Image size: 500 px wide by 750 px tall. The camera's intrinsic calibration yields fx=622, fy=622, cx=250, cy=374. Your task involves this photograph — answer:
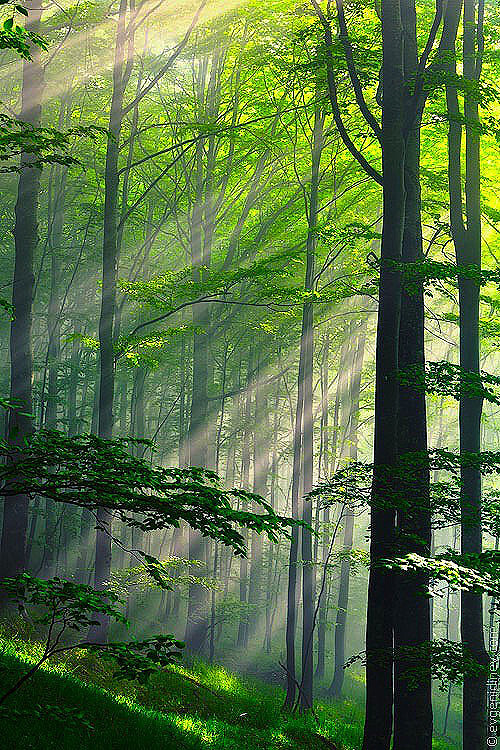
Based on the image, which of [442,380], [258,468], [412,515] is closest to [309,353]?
[442,380]

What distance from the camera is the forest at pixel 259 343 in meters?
4.49

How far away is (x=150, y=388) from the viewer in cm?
3073

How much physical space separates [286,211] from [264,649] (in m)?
17.5

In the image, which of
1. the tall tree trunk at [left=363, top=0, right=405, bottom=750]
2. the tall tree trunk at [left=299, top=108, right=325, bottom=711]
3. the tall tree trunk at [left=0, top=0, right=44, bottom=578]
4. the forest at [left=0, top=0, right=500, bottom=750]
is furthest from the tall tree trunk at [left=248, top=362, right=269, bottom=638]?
the tall tree trunk at [left=363, top=0, right=405, bottom=750]

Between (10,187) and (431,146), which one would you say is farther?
(10,187)

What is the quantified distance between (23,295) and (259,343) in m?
13.0

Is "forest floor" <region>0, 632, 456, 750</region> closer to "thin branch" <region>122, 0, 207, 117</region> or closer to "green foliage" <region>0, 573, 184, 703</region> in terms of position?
"green foliage" <region>0, 573, 184, 703</region>

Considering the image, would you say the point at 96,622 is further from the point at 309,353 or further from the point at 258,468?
the point at 258,468

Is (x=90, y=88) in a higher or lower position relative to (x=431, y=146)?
higher

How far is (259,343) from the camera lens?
73.6 feet

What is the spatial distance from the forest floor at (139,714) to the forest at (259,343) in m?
0.05

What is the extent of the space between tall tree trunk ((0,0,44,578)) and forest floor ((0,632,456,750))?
4.66 ft

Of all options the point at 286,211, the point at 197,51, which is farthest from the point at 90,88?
the point at 286,211

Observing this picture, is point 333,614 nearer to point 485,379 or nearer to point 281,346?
point 281,346
